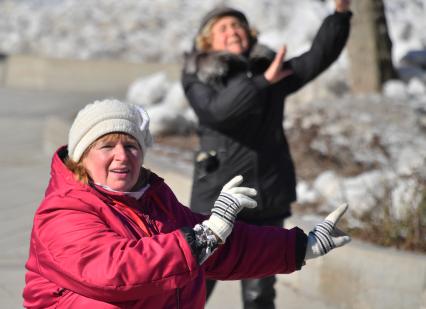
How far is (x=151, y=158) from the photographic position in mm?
8258

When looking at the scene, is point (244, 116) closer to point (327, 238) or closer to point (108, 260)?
point (327, 238)

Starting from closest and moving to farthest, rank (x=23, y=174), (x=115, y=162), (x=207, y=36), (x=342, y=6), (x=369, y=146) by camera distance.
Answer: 1. (x=115, y=162)
2. (x=207, y=36)
3. (x=342, y=6)
4. (x=369, y=146)
5. (x=23, y=174)

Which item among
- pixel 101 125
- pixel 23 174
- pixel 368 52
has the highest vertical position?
pixel 368 52

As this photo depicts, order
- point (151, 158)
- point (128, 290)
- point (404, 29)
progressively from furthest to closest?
1. point (404, 29)
2. point (151, 158)
3. point (128, 290)

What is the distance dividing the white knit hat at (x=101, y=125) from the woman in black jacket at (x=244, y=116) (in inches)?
54.2

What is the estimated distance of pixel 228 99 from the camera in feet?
15.0

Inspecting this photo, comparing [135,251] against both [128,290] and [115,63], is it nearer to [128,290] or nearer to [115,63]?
[128,290]

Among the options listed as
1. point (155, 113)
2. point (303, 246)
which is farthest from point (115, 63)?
point (303, 246)

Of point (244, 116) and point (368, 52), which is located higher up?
point (368, 52)

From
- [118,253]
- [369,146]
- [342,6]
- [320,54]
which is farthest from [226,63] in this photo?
[369,146]

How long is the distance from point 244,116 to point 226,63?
268 millimetres

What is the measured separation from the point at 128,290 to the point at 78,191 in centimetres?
37

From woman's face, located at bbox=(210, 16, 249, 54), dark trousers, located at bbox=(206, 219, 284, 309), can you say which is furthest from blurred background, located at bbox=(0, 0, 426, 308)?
woman's face, located at bbox=(210, 16, 249, 54)

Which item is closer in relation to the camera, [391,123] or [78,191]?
[78,191]
